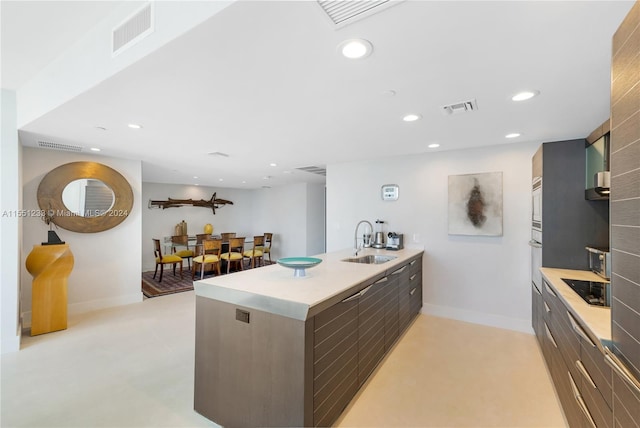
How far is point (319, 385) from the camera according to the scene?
1.59m

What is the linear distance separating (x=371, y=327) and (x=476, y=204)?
7.53ft

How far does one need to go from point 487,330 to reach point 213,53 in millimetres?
3927

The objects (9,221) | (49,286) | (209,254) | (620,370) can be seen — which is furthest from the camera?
(209,254)

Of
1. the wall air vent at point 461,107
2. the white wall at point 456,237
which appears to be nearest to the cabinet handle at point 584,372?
the wall air vent at point 461,107

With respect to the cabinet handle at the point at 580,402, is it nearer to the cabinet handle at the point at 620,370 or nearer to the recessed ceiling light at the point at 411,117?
the cabinet handle at the point at 620,370

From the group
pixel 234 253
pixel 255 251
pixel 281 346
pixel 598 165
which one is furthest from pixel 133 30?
pixel 255 251

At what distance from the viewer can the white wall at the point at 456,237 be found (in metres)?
3.35

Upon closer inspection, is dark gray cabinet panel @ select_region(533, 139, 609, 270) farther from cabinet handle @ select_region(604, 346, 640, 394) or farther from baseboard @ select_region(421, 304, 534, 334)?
cabinet handle @ select_region(604, 346, 640, 394)

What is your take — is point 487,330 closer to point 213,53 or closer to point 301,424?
point 301,424

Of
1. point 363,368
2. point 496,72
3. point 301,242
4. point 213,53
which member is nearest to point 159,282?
point 301,242

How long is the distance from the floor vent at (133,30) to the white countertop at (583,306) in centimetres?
264

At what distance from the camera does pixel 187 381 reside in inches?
91.0

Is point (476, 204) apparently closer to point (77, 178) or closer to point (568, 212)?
point (568, 212)

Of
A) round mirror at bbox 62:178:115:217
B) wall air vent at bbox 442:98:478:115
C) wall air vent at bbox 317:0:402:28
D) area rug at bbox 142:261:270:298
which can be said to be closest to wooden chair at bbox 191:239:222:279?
area rug at bbox 142:261:270:298
